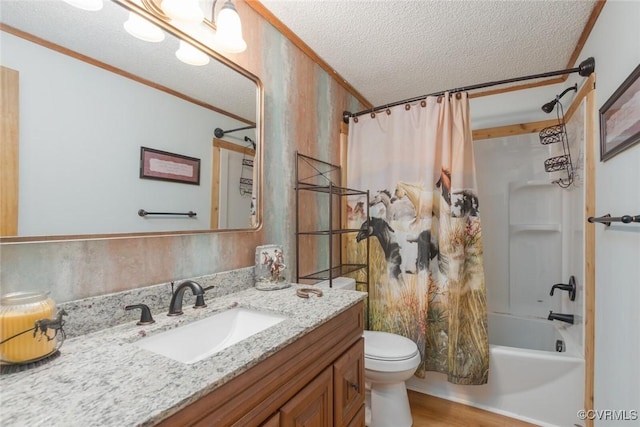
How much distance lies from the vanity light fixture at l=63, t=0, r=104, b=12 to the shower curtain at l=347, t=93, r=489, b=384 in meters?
1.75

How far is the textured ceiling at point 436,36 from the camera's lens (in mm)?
1539

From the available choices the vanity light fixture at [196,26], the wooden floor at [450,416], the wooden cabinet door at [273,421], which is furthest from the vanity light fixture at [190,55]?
the wooden floor at [450,416]

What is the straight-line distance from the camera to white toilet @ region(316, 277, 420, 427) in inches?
63.1

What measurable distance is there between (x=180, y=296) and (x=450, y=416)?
1.87 meters

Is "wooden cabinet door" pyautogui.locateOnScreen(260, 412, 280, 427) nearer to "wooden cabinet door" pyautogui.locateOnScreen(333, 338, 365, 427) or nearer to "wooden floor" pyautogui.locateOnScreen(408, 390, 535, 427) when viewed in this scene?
"wooden cabinet door" pyautogui.locateOnScreen(333, 338, 365, 427)

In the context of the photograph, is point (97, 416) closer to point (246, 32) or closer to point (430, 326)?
point (246, 32)

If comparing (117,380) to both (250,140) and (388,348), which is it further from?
(388,348)

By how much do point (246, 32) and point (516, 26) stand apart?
1.57 m

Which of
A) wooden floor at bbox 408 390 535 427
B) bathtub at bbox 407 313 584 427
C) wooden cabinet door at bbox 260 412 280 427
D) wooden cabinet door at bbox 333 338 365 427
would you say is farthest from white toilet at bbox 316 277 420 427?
wooden cabinet door at bbox 260 412 280 427

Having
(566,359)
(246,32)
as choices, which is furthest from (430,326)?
(246,32)

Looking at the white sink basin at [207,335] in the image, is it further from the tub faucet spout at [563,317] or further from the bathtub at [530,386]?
the tub faucet spout at [563,317]

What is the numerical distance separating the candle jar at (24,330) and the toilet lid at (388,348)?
1.43 meters

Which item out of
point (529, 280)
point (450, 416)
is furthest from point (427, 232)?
point (529, 280)

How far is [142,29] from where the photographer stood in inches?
40.9
